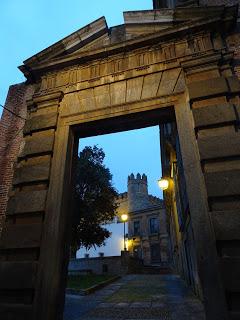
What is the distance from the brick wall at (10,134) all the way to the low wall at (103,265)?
1837cm

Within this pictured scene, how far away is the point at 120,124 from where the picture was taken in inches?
243

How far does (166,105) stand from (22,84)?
4.49 m

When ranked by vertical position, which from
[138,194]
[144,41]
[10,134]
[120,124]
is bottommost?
[120,124]

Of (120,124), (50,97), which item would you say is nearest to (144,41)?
(120,124)

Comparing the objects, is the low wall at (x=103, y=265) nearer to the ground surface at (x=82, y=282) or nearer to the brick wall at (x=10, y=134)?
the ground surface at (x=82, y=282)

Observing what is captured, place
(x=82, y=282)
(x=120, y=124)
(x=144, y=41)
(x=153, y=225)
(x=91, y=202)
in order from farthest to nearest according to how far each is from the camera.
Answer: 1. (x=153, y=225)
2. (x=91, y=202)
3. (x=82, y=282)
4. (x=144, y=41)
5. (x=120, y=124)

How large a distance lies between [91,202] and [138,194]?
94.1ft

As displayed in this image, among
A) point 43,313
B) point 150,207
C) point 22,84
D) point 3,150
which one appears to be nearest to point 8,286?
point 43,313

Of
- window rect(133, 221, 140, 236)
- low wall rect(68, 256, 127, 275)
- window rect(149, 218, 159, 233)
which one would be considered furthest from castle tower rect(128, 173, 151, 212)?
low wall rect(68, 256, 127, 275)

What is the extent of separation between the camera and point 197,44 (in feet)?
19.3

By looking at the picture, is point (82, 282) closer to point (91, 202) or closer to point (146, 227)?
point (91, 202)

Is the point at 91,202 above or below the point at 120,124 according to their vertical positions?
above

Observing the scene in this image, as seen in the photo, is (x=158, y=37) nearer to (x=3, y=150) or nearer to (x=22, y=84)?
(x=22, y=84)

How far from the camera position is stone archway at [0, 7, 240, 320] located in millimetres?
4293
